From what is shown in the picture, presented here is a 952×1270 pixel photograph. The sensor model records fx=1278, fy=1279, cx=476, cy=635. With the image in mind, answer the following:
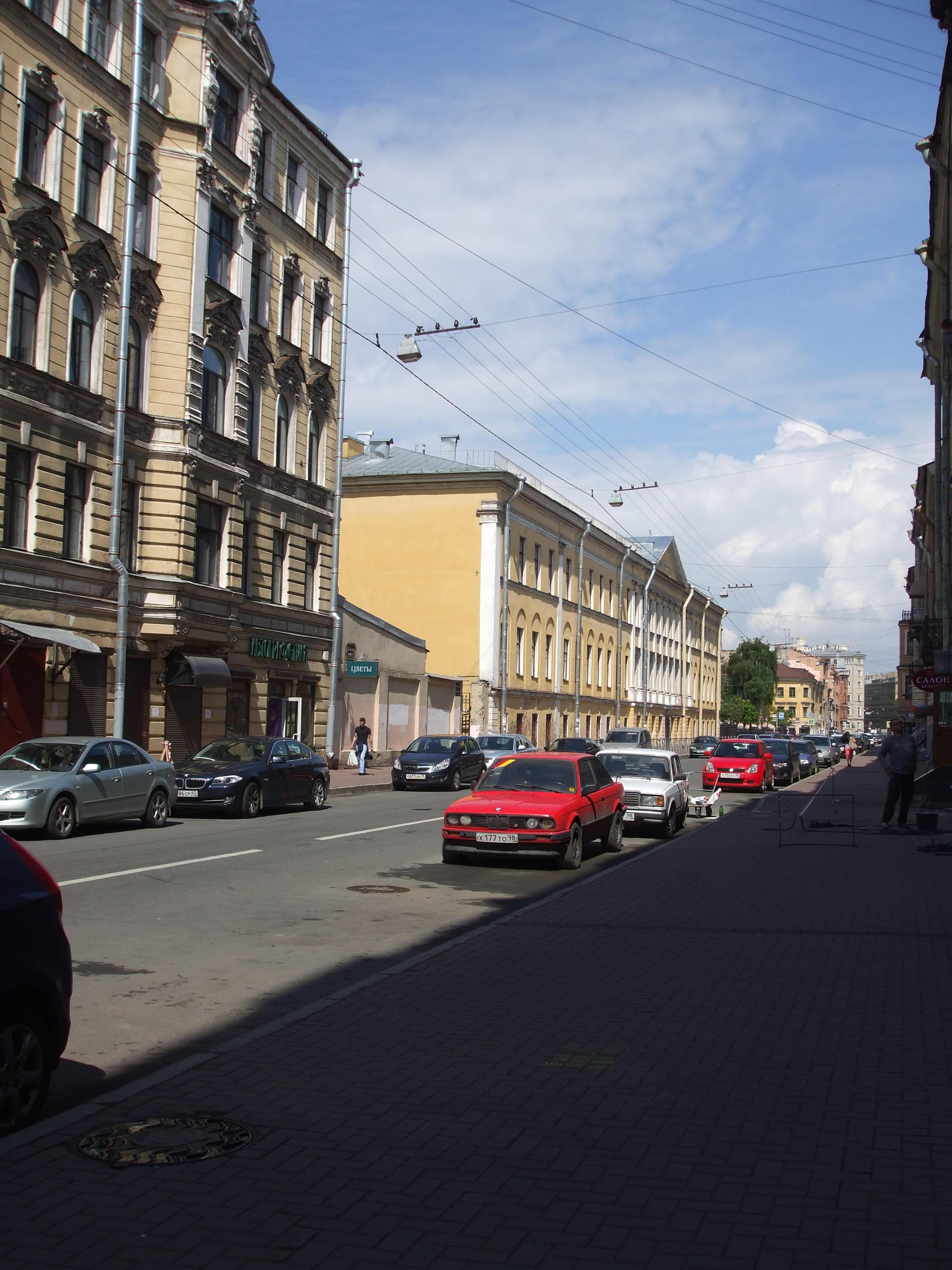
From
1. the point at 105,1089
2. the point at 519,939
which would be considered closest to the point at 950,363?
the point at 519,939

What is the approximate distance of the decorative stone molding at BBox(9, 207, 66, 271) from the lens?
80.9 ft

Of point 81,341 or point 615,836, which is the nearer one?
point 615,836

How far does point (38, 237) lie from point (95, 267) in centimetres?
187

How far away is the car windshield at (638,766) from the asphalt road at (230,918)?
3.58ft

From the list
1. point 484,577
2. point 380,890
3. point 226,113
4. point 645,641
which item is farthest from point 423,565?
point 380,890

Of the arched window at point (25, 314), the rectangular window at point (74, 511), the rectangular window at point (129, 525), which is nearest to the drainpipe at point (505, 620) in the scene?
the rectangular window at point (129, 525)

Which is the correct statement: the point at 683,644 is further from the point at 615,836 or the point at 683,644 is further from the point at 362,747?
the point at 615,836

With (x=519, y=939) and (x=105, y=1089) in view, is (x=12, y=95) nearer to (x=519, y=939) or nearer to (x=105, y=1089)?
(x=519, y=939)

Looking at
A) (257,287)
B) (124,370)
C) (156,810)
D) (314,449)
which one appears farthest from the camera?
(314,449)

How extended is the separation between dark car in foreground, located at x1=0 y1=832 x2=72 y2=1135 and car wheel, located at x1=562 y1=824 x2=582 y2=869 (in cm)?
1036

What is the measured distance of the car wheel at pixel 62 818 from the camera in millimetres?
17734

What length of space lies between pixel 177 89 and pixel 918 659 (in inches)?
1337

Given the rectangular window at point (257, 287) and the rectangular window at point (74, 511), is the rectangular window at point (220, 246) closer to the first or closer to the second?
the rectangular window at point (257, 287)

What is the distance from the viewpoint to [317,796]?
2561 centimetres
